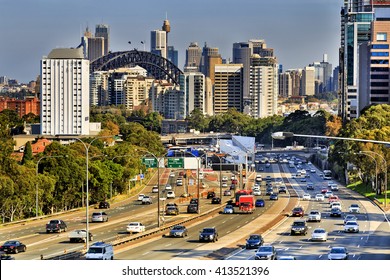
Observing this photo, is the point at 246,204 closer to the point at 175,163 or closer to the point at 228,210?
the point at 228,210

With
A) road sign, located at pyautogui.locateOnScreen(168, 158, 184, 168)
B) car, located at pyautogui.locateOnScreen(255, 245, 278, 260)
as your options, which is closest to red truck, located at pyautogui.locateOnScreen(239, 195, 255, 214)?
road sign, located at pyautogui.locateOnScreen(168, 158, 184, 168)

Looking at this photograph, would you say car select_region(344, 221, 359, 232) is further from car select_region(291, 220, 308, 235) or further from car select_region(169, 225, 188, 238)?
car select_region(169, 225, 188, 238)

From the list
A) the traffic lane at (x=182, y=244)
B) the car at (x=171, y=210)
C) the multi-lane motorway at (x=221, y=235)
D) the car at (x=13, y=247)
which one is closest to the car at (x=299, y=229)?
the multi-lane motorway at (x=221, y=235)

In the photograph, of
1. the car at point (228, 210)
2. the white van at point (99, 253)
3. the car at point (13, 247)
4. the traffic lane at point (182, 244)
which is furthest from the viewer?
the car at point (228, 210)

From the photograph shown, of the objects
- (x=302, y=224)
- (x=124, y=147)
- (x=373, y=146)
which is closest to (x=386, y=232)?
(x=302, y=224)

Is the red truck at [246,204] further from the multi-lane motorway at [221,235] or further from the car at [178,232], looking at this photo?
the car at [178,232]

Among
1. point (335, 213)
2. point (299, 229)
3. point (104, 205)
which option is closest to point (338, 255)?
point (299, 229)
